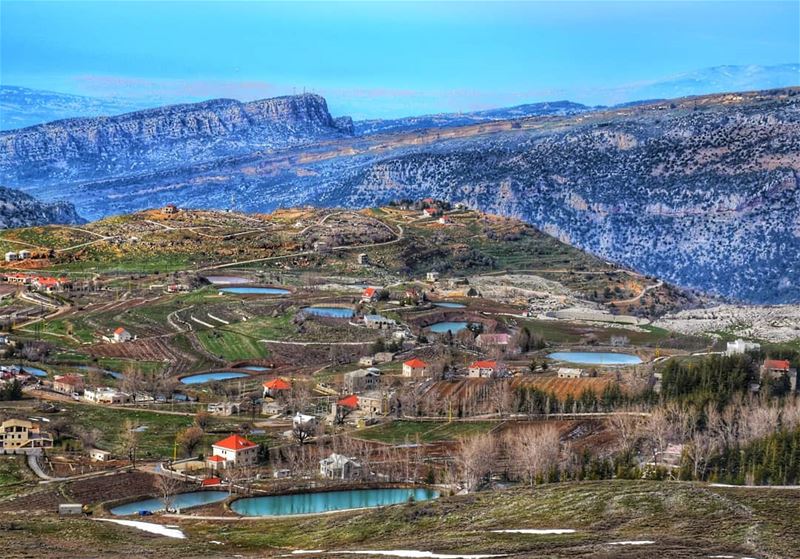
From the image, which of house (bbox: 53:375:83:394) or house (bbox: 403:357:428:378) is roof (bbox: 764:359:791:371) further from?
house (bbox: 53:375:83:394)

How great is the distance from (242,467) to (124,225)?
3417 inches

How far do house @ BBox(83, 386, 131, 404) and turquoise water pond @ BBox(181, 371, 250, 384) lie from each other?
7.12 metres

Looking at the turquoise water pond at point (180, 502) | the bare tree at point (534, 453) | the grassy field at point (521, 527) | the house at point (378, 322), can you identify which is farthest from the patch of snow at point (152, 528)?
the house at point (378, 322)

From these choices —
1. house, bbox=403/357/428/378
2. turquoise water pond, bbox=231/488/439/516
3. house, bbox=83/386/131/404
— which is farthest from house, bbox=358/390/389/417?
turquoise water pond, bbox=231/488/439/516

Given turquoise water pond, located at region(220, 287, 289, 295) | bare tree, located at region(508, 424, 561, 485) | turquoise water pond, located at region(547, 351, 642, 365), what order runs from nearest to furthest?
1. bare tree, located at region(508, 424, 561, 485)
2. turquoise water pond, located at region(547, 351, 642, 365)
3. turquoise water pond, located at region(220, 287, 289, 295)

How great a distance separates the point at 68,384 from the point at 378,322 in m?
29.1

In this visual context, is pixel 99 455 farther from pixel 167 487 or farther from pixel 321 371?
pixel 321 371

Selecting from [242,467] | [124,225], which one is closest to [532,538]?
[242,467]

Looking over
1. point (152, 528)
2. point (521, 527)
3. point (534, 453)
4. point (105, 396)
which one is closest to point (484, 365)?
point (105, 396)

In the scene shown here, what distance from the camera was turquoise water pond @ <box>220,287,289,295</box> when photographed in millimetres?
114312

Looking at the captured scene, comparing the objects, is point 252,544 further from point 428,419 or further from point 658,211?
point 658,211

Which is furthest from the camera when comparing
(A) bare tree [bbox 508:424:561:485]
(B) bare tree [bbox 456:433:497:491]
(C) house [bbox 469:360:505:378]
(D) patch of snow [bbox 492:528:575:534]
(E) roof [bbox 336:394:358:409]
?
(C) house [bbox 469:360:505:378]

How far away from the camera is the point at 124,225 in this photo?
479ft

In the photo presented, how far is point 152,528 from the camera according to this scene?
1940 inches
